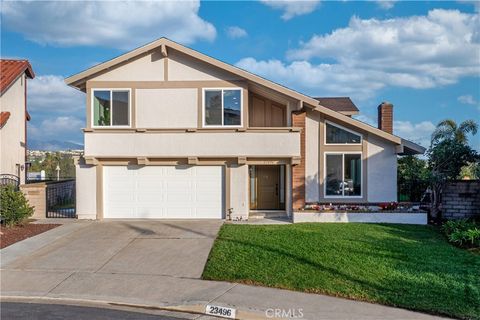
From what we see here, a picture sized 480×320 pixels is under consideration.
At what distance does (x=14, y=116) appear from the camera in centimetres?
2169

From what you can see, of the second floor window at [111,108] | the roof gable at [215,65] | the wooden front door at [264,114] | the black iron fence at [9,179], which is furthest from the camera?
the black iron fence at [9,179]

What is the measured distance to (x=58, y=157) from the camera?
36.3 metres

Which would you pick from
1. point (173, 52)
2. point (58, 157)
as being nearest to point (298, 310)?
point (173, 52)

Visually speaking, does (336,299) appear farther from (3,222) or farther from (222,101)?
(3,222)

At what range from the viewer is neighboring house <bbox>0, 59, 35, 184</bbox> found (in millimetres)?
20422

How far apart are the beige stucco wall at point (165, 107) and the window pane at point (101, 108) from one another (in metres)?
1.19

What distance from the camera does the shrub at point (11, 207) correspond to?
15.0m

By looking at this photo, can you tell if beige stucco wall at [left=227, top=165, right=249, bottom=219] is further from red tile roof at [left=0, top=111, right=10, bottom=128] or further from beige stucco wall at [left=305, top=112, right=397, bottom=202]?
red tile roof at [left=0, top=111, right=10, bottom=128]

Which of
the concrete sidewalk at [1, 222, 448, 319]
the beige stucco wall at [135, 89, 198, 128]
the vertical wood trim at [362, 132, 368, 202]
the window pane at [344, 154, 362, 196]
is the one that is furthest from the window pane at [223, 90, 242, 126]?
the concrete sidewalk at [1, 222, 448, 319]

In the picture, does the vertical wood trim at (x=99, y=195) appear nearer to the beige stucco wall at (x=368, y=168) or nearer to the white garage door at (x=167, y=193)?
the white garage door at (x=167, y=193)

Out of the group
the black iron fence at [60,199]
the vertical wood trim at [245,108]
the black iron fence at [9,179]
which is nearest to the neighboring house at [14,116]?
the black iron fence at [9,179]

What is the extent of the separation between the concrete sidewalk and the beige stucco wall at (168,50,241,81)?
8.65m

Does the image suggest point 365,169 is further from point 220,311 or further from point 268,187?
point 220,311

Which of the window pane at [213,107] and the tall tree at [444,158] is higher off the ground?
the window pane at [213,107]
